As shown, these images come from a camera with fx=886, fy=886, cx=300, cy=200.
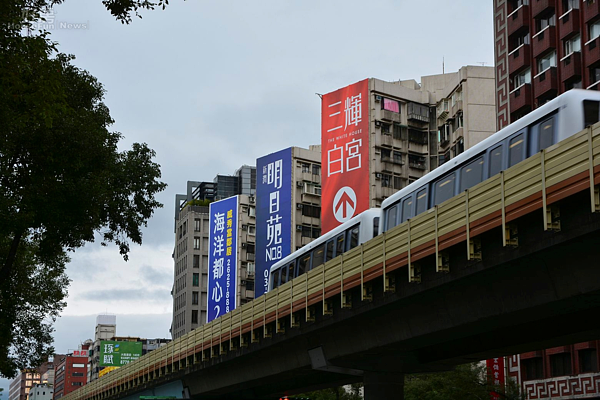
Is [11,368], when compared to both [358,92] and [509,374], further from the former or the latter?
[358,92]

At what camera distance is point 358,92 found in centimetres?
9331

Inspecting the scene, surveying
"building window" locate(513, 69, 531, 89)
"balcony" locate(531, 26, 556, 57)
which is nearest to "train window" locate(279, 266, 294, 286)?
"building window" locate(513, 69, 531, 89)

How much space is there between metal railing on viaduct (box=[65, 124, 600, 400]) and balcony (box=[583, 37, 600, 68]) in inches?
889

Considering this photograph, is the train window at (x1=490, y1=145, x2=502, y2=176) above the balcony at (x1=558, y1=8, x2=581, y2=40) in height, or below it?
below

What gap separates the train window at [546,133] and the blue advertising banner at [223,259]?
95.4 meters

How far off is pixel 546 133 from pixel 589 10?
2881cm

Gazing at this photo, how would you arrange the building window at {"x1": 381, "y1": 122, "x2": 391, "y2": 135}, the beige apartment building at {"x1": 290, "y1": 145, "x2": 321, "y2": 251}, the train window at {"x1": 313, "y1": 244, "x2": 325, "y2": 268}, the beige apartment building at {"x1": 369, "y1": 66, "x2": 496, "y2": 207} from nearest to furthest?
the train window at {"x1": 313, "y1": 244, "x2": 325, "y2": 268}, the beige apartment building at {"x1": 369, "y1": 66, "x2": 496, "y2": 207}, the building window at {"x1": 381, "y1": 122, "x2": 391, "y2": 135}, the beige apartment building at {"x1": 290, "y1": 145, "x2": 321, "y2": 251}

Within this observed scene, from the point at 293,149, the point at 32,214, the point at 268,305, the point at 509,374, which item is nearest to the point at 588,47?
the point at 509,374

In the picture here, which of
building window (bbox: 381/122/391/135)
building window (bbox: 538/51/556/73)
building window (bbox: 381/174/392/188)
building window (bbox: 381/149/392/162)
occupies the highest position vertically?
building window (bbox: 381/122/391/135)

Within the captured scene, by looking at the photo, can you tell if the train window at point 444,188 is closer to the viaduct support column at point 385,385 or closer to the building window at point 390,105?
the viaduct support column at point 385,385

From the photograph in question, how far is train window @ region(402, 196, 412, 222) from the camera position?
33.6m

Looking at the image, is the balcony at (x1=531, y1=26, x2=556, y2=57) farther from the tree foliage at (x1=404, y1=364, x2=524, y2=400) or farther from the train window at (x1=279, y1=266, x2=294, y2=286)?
the train window at (x1=279, y1=266, x2=294, y2=286)

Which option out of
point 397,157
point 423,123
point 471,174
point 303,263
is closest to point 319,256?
point 303,263

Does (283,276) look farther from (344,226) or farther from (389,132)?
(389,132)
